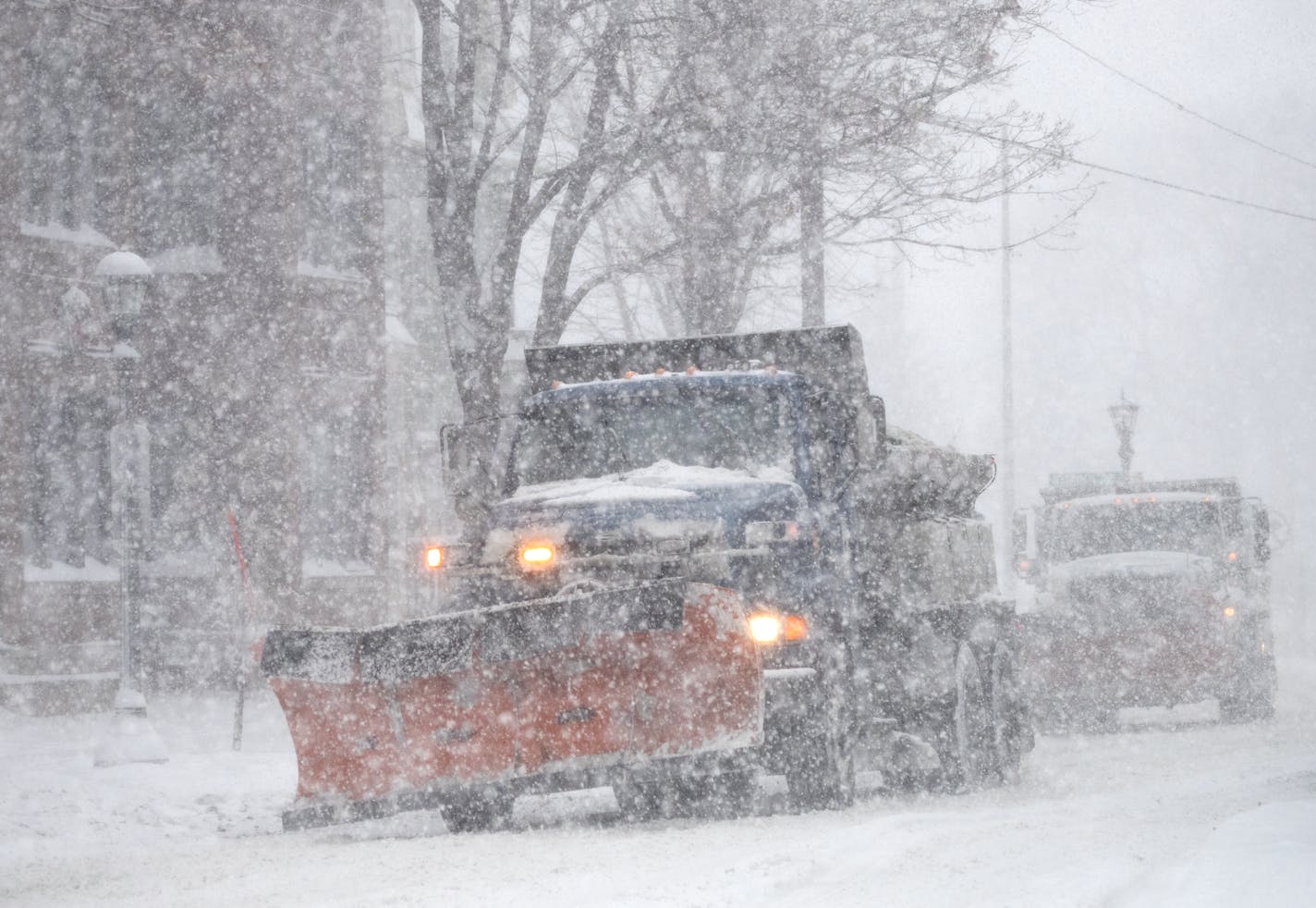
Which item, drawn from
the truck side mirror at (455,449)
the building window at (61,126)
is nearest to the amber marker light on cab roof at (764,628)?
the truck side mirror at (455,449)

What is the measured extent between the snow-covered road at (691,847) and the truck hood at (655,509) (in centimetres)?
149

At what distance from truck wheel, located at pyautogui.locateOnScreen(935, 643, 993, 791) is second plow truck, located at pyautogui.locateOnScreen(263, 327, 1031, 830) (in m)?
0.03

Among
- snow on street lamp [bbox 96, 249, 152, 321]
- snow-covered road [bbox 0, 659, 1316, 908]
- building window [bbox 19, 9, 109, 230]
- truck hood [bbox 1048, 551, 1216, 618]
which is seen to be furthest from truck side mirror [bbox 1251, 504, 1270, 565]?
building window [bbox 19, 9, 109, 230]

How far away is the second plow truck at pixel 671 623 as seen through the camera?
7.42 m

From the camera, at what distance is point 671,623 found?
23.7 ft

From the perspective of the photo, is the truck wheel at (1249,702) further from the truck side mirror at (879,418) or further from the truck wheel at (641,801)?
the truck wheel at (641,801)

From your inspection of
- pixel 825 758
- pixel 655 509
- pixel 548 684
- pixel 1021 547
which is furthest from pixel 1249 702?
pixel 548 684

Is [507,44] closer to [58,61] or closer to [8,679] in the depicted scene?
[58,61]

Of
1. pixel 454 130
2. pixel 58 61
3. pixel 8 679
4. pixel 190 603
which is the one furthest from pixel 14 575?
pixel 454 130

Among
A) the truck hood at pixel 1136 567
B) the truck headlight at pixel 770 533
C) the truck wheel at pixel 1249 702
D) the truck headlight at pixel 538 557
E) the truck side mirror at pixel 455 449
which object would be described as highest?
the truck side mirror at pixel 455 449

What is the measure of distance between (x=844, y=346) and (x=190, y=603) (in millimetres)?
12072

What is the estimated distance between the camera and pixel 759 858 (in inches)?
261

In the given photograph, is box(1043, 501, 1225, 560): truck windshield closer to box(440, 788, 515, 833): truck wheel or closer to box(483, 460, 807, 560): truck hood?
box(483, 460, 807, 560): truck hood

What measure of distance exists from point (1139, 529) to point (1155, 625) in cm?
174
